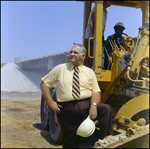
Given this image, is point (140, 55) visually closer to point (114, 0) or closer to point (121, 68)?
point (121, 68)

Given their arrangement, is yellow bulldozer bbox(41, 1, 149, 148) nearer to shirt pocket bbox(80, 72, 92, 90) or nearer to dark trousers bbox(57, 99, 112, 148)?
dark trousers bbox(57, 99, 112, 148)

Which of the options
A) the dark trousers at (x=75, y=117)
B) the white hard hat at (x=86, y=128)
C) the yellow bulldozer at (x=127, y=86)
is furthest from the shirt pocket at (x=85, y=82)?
the yellow bulldozer at (x=127, y=86)

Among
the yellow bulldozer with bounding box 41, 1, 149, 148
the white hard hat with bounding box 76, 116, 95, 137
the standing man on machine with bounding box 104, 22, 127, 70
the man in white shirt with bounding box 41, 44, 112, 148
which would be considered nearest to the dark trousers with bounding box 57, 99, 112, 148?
the man in white shirt with bounding box 41, 44, 112, 148

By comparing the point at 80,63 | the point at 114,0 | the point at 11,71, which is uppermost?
the point at 114,0

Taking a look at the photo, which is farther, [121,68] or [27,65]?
[27,65]

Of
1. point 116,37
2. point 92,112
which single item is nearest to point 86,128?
point 92,112

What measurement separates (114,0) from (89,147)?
10.3 ft

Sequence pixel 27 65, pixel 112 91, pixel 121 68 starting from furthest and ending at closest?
pixel 27 65 → pixel 112 91 → pixel 121 68

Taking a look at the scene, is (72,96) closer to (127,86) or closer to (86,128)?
(86,128)

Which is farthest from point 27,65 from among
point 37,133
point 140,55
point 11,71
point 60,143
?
point 140,55

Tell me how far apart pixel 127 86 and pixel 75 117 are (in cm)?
163

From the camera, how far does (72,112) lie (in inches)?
80.3

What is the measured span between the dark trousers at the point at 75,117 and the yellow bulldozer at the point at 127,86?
0.25m

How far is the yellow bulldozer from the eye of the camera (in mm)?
2455
